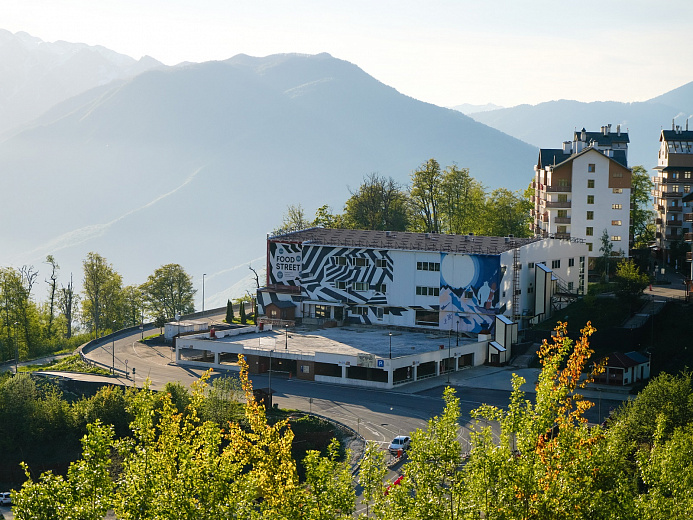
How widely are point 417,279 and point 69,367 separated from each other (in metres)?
33.8

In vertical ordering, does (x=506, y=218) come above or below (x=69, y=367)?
above

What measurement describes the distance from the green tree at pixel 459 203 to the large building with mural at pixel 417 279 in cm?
2233

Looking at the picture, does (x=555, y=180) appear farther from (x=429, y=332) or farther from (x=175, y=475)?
(x=175, y=475)

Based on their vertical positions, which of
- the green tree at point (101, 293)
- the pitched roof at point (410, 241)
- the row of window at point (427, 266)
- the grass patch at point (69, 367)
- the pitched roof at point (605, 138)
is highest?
the pitched roof at point (605, 138)

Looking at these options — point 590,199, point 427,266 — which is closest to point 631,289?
point 427,266

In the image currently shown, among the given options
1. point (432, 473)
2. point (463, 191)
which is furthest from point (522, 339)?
point (432, 473)

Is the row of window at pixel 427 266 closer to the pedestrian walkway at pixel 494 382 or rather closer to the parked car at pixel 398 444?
the pedestrian walkway at pixel 494 382

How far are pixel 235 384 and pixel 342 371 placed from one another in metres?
10.5

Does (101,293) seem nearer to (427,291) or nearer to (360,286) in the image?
(360,286)

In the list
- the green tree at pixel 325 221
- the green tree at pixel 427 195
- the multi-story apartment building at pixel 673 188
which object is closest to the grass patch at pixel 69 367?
the green tree at pixel 325 221

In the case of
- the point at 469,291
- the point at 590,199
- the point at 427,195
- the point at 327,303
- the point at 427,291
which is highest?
the point at 427,195

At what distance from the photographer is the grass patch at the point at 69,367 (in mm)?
77125

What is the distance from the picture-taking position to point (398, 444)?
5275 cm

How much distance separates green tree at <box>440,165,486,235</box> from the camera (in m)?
114
